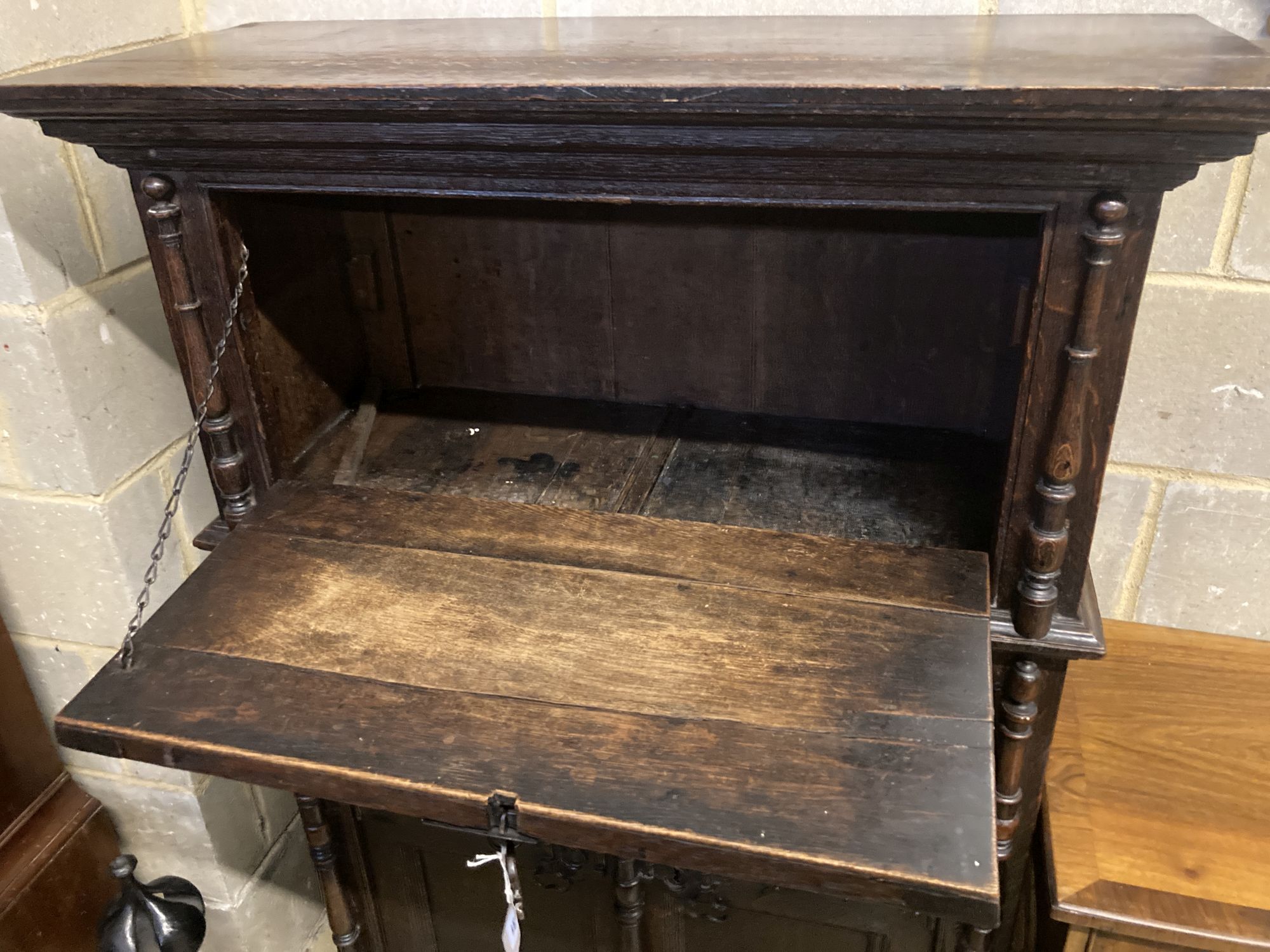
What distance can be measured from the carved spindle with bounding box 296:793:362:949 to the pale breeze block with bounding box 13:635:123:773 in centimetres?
34

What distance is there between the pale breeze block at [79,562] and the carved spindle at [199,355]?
26 cm

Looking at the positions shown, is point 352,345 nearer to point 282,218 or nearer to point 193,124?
point 282,218

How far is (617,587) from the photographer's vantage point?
0.99 metres

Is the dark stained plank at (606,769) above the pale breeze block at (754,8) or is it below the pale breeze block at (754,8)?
below

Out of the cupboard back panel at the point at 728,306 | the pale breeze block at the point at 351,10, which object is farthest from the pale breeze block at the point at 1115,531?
the pale breeze block at the point at 351,10

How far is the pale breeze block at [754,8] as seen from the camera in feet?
3.86

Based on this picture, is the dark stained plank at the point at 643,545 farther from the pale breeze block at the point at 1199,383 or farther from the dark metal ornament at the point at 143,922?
the dark metal ornament at the point at 143,922

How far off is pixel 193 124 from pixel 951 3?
0.82 metres

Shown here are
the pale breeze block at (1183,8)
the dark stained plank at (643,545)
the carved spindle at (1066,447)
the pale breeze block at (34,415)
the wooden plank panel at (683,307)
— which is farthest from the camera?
the wooden plank panel at (683,307)

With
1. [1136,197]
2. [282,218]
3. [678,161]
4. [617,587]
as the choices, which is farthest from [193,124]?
[1136,197]

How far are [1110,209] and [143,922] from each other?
1407mm

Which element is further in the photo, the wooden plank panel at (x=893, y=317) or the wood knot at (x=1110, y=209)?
the wooden plank panel at (x=893, y=317)

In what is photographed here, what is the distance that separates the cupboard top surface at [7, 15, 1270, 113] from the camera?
2.50ft

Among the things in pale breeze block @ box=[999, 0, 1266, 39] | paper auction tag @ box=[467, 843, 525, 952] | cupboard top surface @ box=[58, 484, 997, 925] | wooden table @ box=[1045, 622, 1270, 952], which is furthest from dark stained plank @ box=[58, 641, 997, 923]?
pale breeze block @ box=[999, 0, 1266, 39]
